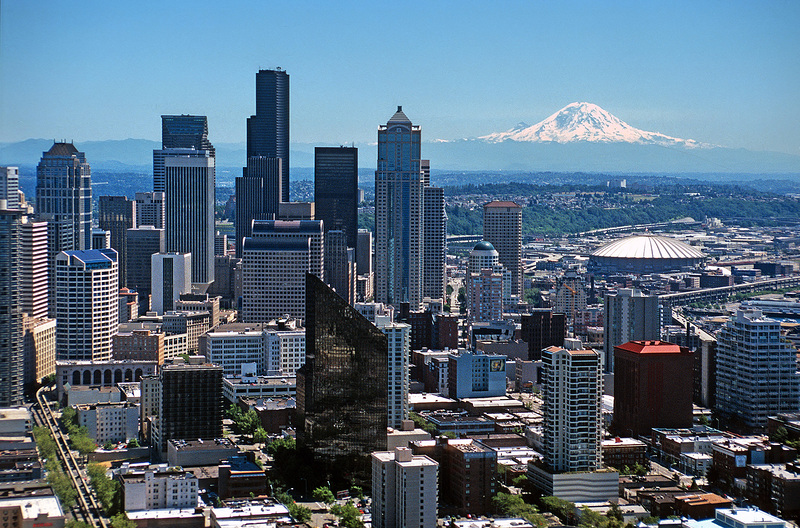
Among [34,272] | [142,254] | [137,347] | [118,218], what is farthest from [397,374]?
[118,218]

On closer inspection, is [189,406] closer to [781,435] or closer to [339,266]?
[781,435]

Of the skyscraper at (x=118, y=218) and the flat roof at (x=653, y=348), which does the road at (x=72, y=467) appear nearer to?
the flat roof at (x=653, y=348)

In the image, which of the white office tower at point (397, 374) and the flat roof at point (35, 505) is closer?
the flat roof at point (35, 505)

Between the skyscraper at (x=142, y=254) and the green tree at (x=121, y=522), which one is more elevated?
the skyscraper at (x=142, y=254)

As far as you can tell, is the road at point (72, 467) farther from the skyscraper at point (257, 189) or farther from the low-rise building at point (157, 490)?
the skyscraper at point (257, 189)

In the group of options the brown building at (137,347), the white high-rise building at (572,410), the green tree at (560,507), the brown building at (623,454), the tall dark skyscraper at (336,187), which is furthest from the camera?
the tall dark skyscraper at (336,187)

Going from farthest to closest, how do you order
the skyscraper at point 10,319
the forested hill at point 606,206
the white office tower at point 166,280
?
the forested hill at point 606,206 → the white office tower at point 166,280 → the skyscraper at point 10,319

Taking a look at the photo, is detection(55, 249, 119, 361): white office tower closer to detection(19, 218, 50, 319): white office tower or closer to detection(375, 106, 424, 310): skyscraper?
detection(19, 218, 50, 319): white office tower

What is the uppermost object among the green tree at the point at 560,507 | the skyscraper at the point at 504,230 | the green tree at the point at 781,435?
the skyscraper at the point at 504,230

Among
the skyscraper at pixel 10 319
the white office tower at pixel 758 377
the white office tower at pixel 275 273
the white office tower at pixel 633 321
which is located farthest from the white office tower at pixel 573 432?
the white office tower at pixel 275 273
